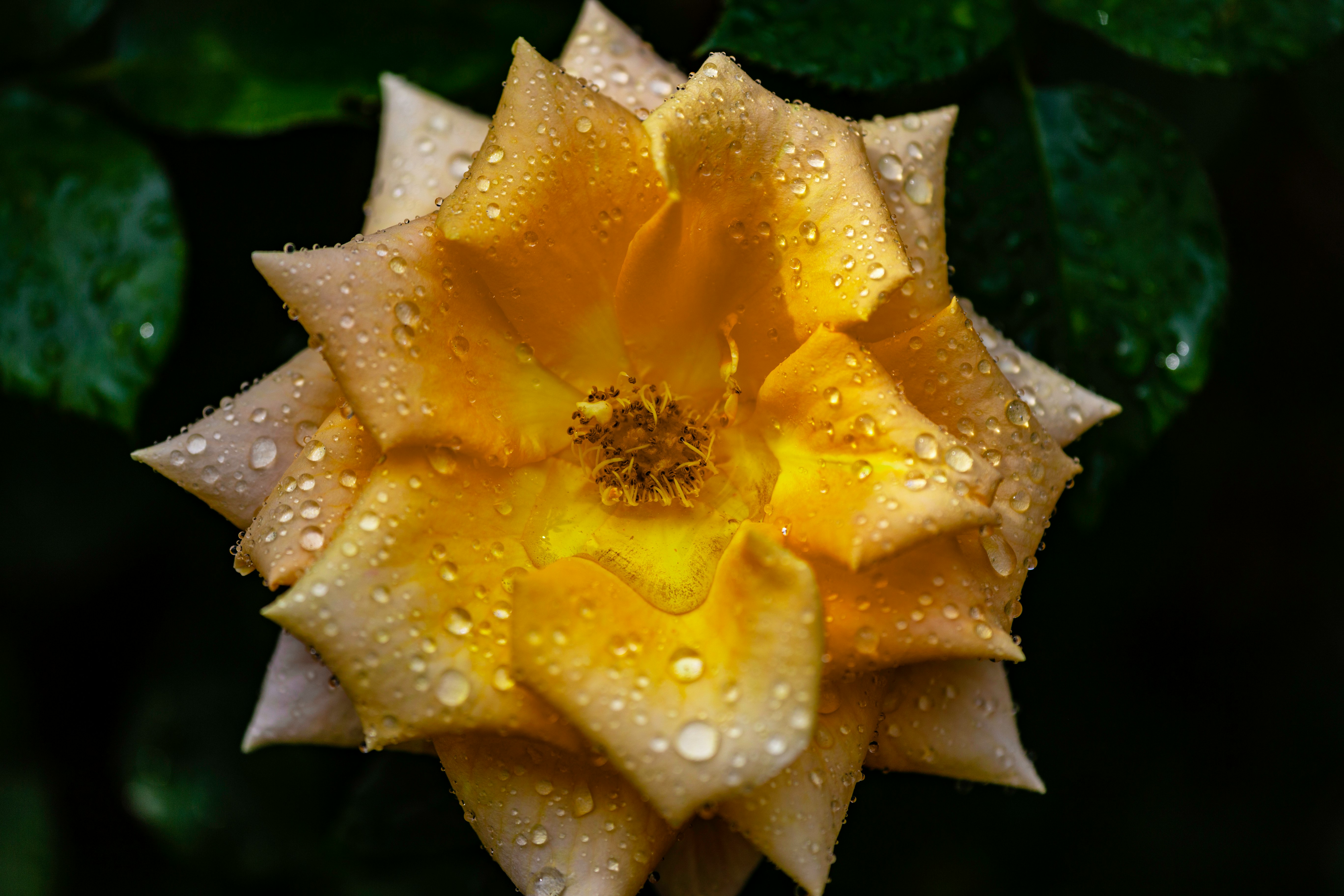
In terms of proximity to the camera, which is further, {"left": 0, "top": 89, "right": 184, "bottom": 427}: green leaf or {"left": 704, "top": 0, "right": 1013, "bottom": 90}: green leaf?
{"left": 0, "top": 89, "right": 184, "bottom": 427}: green leaf

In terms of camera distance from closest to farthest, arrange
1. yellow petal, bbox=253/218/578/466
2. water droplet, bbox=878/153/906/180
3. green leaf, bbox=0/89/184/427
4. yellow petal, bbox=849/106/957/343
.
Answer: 1. yellow petal, bbox=253/218/578/466
2. yellow petal, bbox=849/106/957/343
3. water droplet, bbox=878/153/906/180
4. green leaf, bbox=0/89/184/427

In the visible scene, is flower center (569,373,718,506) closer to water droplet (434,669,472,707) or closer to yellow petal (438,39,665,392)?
yellow petal (438,39,665,392)

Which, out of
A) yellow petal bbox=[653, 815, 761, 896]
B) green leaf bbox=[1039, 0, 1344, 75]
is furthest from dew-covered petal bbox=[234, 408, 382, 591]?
green leaf bbox=[1039, 0, 1344, 75]

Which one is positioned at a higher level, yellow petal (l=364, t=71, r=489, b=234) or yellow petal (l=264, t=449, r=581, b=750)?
yellow petal (l=364, t=71, r=489, b=234)

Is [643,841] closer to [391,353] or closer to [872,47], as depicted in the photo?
[391,353]

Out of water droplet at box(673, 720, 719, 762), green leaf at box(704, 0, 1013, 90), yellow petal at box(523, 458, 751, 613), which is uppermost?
green leaf at box(704, 0, 1013, 90)

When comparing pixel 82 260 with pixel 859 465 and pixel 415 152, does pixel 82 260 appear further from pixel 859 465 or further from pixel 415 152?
pixel 859 465

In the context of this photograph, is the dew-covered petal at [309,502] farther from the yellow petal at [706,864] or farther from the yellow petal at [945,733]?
the yellow petal at [945,733]
